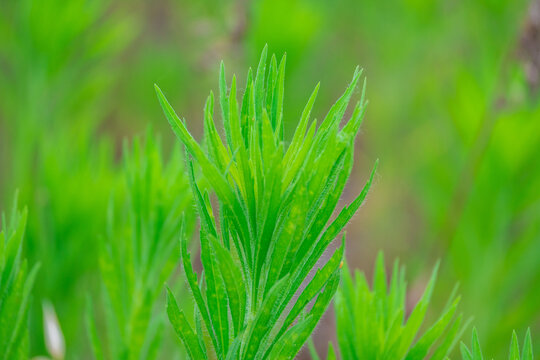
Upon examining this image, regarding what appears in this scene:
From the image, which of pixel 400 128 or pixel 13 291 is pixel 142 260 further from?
pixel 400 128

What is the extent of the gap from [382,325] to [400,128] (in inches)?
38.6

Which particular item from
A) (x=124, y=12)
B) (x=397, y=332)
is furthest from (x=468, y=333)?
(x=124, y=12)

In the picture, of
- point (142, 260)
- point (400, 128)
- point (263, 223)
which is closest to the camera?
point (263, 223)

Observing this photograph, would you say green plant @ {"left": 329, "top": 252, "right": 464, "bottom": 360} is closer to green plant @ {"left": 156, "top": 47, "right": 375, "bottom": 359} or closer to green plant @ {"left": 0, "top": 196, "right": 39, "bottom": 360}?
green plant @ {"left": 156, "top": 47, "right": 375, "bottom": 359}

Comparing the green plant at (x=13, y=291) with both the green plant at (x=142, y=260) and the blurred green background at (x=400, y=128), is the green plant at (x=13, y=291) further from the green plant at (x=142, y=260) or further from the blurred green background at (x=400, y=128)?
the blurred green background at (x=400, y=128)

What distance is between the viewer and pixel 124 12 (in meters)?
1.91

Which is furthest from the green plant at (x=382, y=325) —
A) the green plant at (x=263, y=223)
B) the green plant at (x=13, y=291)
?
the green plant at (x=13, y=291)

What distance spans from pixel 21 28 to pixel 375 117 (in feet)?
2.62

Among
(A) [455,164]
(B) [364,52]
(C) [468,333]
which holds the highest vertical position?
(B) [364,52]

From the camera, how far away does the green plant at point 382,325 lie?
1.21 feet

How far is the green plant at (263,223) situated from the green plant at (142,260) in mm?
125

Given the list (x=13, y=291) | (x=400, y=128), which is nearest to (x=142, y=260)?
(x=13, y=291)

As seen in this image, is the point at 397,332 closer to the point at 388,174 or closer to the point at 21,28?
the point at 21,28

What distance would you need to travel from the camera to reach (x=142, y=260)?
47 centimetres
